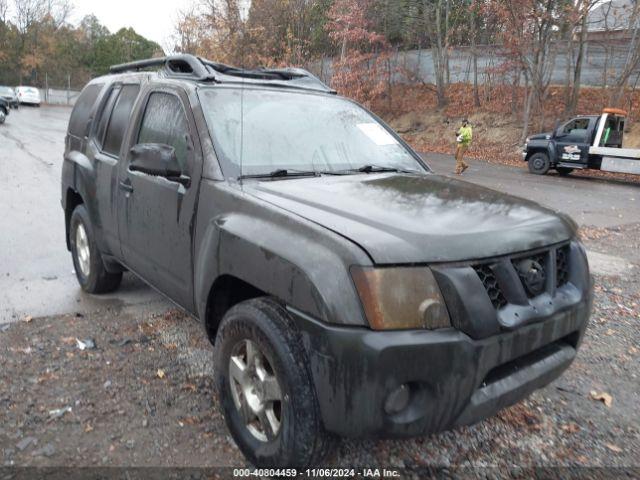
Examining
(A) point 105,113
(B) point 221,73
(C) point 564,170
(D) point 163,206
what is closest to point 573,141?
(C) point 564,170

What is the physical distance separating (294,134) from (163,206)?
3.08ft

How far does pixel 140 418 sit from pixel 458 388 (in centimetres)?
184

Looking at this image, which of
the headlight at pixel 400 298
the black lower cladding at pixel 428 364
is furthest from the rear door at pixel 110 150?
the headlight at pixel 400 298

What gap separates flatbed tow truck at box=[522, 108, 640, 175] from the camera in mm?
15742

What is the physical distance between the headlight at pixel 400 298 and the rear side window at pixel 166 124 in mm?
1576

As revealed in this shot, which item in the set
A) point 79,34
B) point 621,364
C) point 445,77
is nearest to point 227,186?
point 621,364

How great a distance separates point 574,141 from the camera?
55.2 feet

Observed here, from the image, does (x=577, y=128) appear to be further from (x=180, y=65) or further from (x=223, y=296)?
(x=223, y=296)

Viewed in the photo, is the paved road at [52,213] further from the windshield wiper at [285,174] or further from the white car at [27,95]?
→ the white car at [27,95]

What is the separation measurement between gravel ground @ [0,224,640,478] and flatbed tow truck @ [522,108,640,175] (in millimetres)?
13289

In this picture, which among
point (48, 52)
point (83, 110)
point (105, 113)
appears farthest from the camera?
point (48, 52)

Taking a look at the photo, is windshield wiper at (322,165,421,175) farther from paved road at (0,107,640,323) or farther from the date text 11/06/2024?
paved road at (0,107,640,323)

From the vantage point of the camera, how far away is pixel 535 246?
2.41 meters

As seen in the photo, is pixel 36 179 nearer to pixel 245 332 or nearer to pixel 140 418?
pixel 140 418
